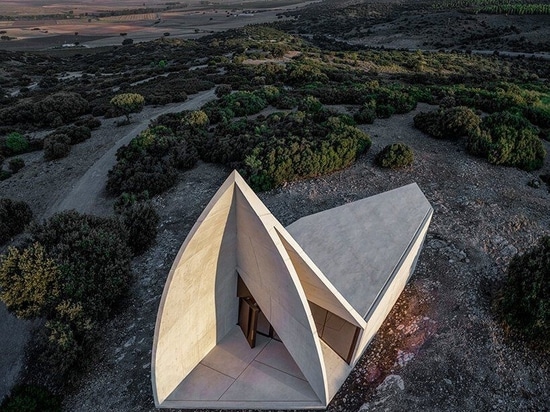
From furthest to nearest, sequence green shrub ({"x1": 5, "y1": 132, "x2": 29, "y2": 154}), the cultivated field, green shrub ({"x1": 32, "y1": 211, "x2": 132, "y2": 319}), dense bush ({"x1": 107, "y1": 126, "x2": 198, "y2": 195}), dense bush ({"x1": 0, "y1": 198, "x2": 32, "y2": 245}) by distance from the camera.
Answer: the cultivated field
green shrub ({"x1": 5, "y1": 132, "x2": 29, "y2": 154})
dense bush ({"x1": 107, "y1": 126, "x2": 198, "y2": 195})
dense bush ({"x1": 0, "y1": 198, "x2": 32, "y2": 245})
green shrub ({"x1": 32, "y1": 211, "x2": 132, "y2": 319})

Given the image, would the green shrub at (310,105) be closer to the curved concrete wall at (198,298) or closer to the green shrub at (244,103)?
the green shrub at (244,103)

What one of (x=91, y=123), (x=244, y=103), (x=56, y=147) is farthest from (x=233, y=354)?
(x=91, y=123)

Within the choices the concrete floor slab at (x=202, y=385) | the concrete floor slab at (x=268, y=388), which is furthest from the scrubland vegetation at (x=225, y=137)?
the concrete floor slab at (x=268, y=388)

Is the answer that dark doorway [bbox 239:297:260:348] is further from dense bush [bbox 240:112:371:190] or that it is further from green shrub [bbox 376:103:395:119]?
green shrub [bbox 376:103:395:119]

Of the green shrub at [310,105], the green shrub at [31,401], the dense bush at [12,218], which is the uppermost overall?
the green shrub at [310,105]

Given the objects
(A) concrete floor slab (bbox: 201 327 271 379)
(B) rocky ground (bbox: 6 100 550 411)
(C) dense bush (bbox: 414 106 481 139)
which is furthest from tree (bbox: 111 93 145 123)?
(A) concrete floor slab (bbox: 201 327 271 379)

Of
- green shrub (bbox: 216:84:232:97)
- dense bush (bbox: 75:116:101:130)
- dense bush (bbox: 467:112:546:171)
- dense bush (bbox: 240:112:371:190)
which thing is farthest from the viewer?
green shrub (bbox: 216:84:232:97)
